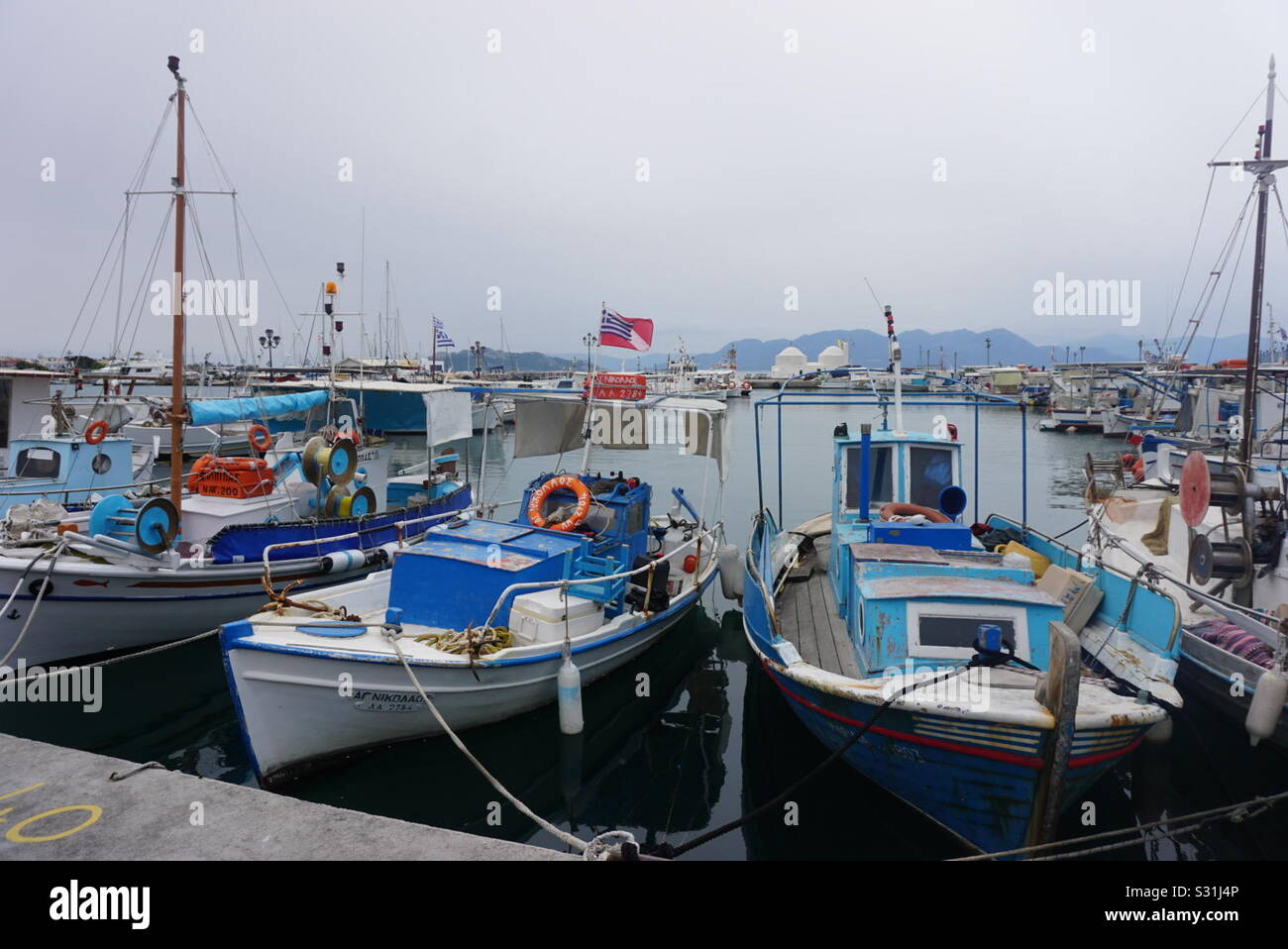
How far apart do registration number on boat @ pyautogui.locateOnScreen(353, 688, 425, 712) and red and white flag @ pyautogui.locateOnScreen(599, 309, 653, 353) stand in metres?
7.42

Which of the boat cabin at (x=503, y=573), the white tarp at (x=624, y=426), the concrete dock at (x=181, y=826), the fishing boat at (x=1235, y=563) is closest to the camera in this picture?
the concrete dock at (x=181, y=826)

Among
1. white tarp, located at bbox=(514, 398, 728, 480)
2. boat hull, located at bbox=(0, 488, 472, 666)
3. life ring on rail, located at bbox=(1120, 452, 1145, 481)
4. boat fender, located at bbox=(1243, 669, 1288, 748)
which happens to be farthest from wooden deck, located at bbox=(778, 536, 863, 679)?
life ring on rail, located at bbox=(1120, 452, 1145, 481)

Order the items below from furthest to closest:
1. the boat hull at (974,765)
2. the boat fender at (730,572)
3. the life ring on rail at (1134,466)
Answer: the life ring on rail at (1134,466), the boat fender at (730,572), the boat hull at (974,765)

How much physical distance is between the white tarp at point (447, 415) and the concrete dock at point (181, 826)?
10181 mm

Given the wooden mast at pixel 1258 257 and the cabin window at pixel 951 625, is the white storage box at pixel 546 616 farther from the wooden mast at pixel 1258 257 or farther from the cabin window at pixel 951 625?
the wooden mast at pixel 1258 257

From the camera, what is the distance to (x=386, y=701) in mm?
8680

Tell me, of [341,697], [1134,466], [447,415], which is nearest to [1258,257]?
[1134,466]

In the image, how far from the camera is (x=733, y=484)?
110 ft

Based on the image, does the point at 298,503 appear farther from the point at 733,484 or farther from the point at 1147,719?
the point at 733,484

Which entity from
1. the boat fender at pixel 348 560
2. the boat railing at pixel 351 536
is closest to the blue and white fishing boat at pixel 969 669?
the boat fender at pixel 348 560

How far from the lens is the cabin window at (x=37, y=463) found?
664 inches

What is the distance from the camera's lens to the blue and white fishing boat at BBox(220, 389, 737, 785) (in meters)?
8.18
